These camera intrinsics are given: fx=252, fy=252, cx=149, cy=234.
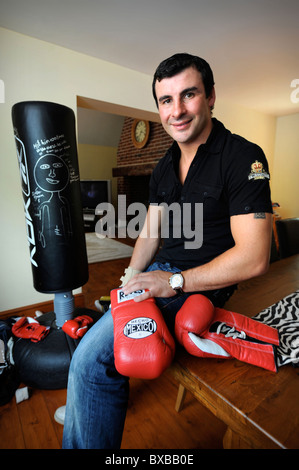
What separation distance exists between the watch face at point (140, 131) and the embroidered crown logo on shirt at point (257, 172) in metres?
4.83

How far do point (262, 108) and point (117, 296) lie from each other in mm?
4624

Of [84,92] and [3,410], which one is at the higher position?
[84,92]

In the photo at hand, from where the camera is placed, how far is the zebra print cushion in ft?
2.31

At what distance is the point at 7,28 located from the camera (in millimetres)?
1990

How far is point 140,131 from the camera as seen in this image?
5449 millimetres

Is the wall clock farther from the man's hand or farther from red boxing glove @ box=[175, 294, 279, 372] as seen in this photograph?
red boxing glove @ box=[175, 294, 279, 372]

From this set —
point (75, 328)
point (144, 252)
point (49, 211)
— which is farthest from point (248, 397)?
point (49, 211)

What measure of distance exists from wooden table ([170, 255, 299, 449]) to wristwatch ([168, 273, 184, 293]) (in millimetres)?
202

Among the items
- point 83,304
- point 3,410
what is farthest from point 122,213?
point 3,410

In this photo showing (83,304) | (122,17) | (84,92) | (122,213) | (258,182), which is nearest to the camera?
(258,182)

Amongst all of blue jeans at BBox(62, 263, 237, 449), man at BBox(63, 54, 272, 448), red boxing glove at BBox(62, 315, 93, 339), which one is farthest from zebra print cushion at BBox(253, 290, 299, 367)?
red boxing glove at BBox(62, 315, 93, 339)

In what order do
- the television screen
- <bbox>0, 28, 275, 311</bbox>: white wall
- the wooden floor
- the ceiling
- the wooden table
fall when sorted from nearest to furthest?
the wooden table
the wooden floor
the ceiling
<bbox>0, 28, 275, 311</bbox>: white wall
the television screen

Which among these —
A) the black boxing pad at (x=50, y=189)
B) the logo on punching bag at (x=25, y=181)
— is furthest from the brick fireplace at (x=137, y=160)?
the logo on punching bag at (x=25, y=181)
